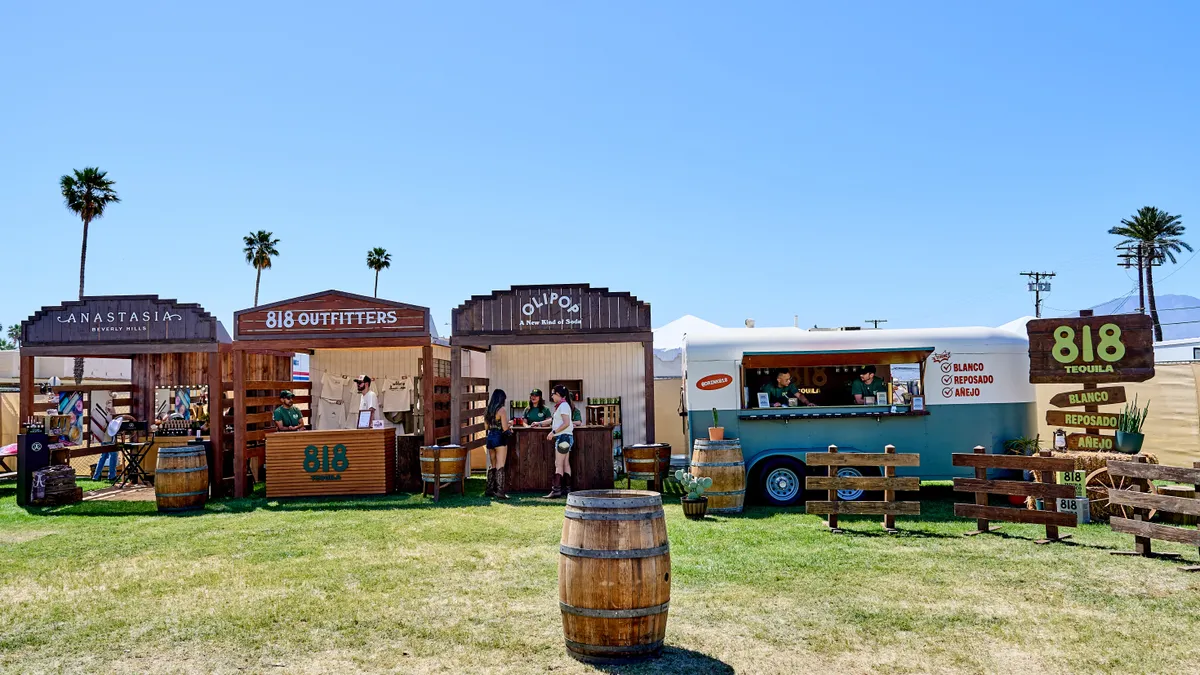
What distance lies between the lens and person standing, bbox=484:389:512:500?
12211mm

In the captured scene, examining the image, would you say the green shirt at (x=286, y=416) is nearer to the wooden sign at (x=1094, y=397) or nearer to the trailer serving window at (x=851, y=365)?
the trailer serving window at (x=851, y=365)

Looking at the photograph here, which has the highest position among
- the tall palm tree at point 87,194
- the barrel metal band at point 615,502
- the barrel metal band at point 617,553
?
the tall palm tree at point 87,194

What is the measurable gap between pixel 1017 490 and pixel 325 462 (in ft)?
30.4

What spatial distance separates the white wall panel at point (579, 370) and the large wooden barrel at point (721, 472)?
6003 millimetres

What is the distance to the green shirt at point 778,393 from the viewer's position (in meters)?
11.6

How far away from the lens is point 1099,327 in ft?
35.0

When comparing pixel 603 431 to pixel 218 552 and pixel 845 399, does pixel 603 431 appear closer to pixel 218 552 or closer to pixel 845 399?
pixel 845 399

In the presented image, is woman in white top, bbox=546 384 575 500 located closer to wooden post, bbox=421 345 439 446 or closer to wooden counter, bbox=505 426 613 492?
wooden counter, bbox=505 426 613 492

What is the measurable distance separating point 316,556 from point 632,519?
14.7 ft

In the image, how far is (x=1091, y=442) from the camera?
32.4ft

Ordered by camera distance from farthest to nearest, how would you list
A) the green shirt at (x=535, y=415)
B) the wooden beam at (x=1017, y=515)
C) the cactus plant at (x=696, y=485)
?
the green shirt at (x=535, y=415)
the cactus plant at (x=696, y=485)
the wooden beam at (x=1017, y=515)

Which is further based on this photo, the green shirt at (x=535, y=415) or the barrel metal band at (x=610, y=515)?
the green shirt at (x=535, y=415)

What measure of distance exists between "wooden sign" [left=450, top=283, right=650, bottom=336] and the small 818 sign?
8.25 ft

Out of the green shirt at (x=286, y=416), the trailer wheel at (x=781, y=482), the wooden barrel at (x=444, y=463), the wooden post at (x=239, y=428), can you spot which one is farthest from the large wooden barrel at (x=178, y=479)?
the trailer wheel at (x=781, y=482)
